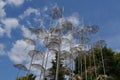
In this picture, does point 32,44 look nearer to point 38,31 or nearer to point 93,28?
point 38,31

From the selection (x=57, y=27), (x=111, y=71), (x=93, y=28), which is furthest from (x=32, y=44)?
(x=111, y=71)

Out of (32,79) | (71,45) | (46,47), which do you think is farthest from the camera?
(32,79)

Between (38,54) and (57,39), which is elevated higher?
(57,39)

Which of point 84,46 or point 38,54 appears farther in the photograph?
point 84,46

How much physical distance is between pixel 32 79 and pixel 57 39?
34.2 feet

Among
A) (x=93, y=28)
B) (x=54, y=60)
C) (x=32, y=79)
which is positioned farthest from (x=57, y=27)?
(x=54, y=60)

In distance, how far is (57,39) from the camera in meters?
21.6

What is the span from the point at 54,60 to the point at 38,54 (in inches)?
593

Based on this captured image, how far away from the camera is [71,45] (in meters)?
24.2

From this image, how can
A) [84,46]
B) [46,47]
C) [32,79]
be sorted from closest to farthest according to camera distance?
[46,47] < [84,46] < [32,79]

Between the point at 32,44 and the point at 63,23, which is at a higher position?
the point at 63,23

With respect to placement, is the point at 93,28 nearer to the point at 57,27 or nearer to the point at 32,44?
the point at 57,27

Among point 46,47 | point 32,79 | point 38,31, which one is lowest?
point 32,79

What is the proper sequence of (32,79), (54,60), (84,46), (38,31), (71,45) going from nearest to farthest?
(38,31) < (71,45) < (84,46) < (32,79) < (54,60)
